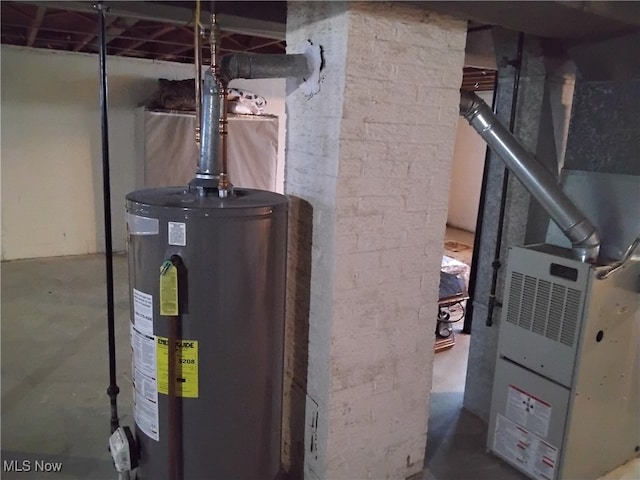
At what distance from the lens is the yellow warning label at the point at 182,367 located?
1.53 meters

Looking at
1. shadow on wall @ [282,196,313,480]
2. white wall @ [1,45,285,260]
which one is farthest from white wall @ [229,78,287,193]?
shadow on wall @ [282,196,313,480]

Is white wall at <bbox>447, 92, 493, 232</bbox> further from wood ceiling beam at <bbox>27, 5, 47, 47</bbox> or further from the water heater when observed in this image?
the water heater

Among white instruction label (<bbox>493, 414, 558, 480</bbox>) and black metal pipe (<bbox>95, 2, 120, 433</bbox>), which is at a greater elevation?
black metal pipe (<bbox>95, 2, 120, 433</bbox>)

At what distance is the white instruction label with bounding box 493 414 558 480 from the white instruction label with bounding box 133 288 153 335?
161 centimetres

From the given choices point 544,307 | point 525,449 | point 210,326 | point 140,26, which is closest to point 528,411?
point 525,449

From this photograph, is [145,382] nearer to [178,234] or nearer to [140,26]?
[178,234]

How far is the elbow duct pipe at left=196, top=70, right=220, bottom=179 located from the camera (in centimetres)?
163

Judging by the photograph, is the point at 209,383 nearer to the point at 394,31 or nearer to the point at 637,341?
the point at 394,31

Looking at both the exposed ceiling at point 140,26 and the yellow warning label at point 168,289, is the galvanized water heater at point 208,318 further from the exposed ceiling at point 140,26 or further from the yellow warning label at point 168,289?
the exposed ceiling at point 140,26

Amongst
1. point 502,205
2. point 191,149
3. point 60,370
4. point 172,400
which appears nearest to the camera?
point 172,400

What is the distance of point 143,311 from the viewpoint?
157 cm

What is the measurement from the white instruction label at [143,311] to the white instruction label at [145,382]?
21mm

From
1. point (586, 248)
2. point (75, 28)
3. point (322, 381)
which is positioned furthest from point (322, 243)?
point (75, 28)

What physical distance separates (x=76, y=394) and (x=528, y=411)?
227 cm
